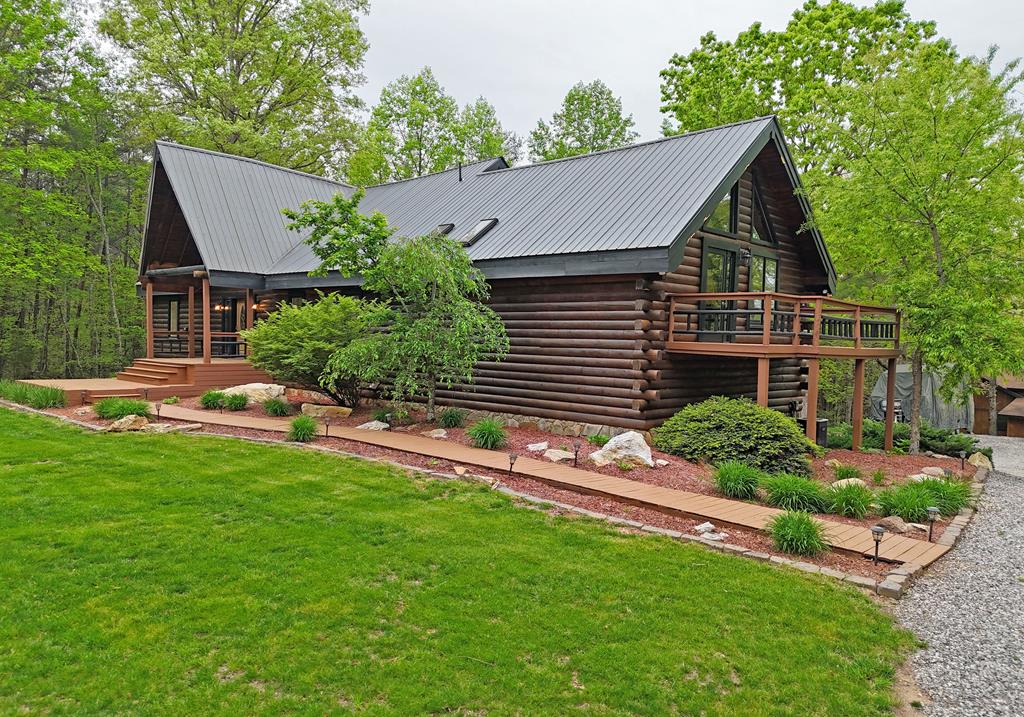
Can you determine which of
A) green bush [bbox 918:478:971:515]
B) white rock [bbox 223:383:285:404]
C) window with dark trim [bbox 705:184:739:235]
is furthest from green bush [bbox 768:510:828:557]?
white rock [bbox 223:383:285:404]

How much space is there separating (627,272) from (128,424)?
30.1 feet

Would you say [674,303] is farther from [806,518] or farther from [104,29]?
[104,29]

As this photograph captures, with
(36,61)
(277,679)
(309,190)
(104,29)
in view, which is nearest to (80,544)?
(277,679)

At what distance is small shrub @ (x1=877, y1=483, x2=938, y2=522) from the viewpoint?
7.78m

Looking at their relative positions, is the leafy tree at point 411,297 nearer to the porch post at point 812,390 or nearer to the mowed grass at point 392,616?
the mowed grass at point 392,616

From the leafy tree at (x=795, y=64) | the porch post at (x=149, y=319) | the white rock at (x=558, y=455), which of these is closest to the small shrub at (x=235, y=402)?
the porch post at (x=149, y=319)

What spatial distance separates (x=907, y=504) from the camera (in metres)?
7.89

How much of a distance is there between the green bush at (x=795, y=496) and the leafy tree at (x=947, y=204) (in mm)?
6592

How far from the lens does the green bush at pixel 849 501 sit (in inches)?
307

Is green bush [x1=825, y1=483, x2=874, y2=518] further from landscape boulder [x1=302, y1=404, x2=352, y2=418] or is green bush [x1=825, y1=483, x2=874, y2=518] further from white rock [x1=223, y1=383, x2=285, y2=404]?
white rock [x1=223, y1=383, x2=285, y2=404]

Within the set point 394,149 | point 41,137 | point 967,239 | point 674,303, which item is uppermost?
point 394,149

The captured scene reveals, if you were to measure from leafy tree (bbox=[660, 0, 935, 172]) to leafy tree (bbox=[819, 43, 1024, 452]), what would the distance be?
693cm

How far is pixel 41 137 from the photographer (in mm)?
24047

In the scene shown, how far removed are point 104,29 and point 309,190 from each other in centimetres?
1396
